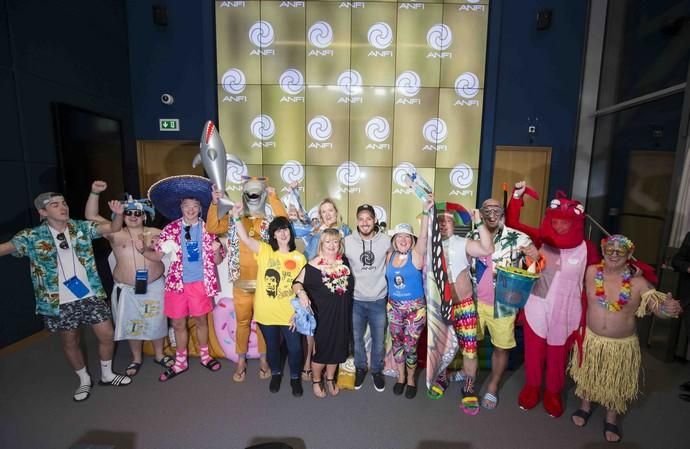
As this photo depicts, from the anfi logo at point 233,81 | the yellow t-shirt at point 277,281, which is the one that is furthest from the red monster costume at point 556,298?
the anfi logo at point 233,81

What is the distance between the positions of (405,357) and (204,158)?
2181 mm

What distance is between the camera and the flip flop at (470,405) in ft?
7.63

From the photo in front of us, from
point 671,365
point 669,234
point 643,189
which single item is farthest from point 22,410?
point 643,189

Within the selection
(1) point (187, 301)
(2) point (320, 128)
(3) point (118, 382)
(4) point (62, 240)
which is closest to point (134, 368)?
(3) point (118, 382)

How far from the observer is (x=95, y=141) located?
4.22m

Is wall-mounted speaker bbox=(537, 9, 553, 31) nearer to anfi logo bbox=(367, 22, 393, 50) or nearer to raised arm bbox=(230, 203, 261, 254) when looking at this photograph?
anfi logo bbox=(367, 22, 393, 50)

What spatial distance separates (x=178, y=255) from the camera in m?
2.57

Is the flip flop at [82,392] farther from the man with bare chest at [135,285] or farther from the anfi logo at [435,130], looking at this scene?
the anfi logo at [435,130]

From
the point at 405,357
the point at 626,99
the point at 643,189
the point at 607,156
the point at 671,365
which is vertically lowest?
the point at 671,365

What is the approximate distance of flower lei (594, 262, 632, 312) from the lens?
6.50ft

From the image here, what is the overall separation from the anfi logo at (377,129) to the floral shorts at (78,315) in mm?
4055

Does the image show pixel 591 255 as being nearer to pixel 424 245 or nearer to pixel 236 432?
pixel 424 245

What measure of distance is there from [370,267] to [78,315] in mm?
2127

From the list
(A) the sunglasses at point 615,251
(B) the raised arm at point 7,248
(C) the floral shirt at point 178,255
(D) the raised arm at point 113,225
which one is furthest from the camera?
(C) the floral shirt at point 178,255
